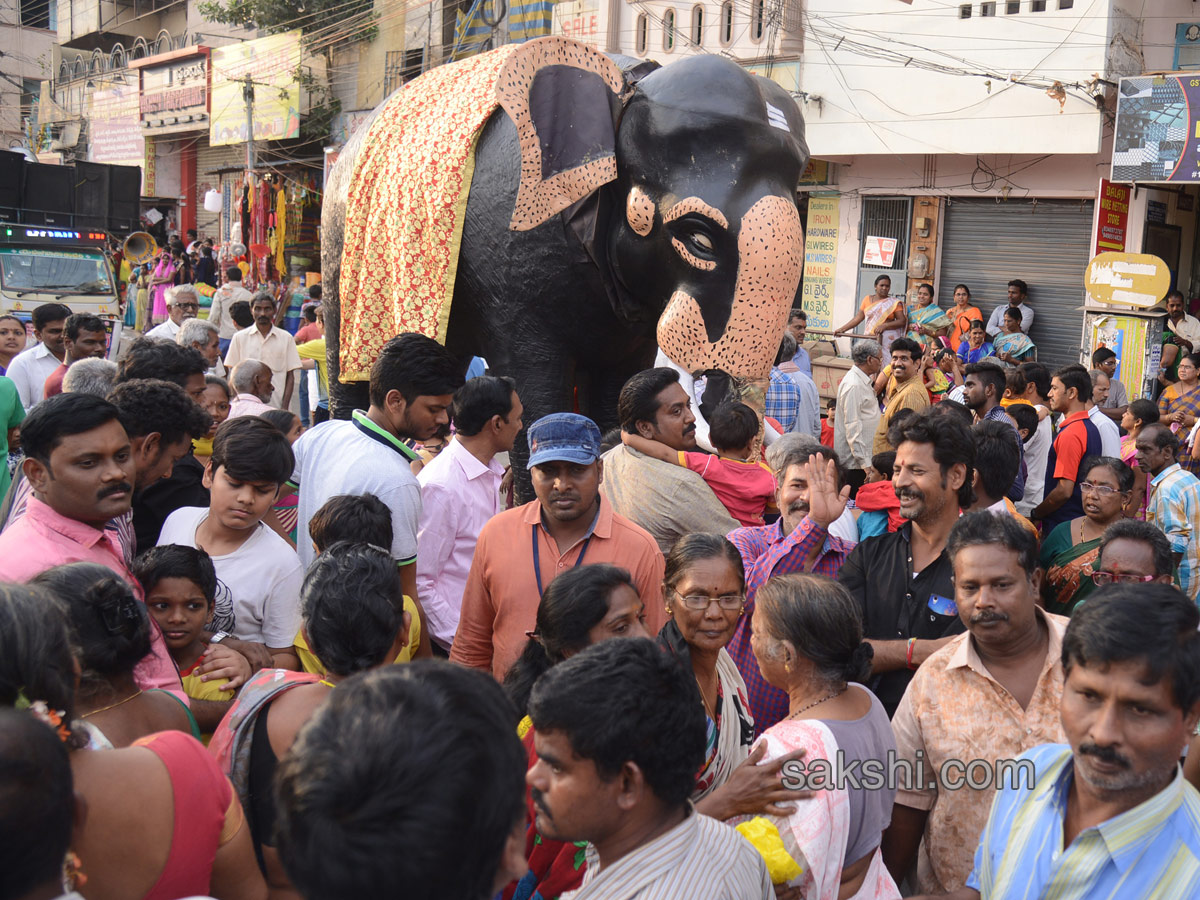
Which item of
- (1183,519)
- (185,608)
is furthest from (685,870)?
(1183,519)

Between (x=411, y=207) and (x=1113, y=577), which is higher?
(x=411, y=207)

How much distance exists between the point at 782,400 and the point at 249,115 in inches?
652

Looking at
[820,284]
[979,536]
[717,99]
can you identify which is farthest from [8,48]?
[979,536]

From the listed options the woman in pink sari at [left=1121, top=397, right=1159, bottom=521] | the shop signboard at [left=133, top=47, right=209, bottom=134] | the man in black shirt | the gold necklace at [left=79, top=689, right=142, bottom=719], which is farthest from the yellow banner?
the gold necklace at [left=79, top=689, right=142, bottom=719]

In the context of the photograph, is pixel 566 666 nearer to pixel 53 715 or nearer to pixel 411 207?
pixel 53 715

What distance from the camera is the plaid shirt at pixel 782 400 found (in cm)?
681

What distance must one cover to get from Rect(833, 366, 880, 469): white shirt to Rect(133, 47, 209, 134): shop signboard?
65.7 ft

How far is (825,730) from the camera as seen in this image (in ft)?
6.98

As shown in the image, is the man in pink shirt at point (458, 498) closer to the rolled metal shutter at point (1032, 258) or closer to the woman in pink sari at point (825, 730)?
the woman in pink sari at point (825, 730)

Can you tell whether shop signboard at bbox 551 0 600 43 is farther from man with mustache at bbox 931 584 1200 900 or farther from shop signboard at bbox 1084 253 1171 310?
man with mustache at bbox 931 584 1200 900

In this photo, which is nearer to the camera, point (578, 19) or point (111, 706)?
point (111, 706)

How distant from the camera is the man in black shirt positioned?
292 cm

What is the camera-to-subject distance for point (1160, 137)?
440 inches

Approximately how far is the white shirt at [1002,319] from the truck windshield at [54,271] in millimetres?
10293
